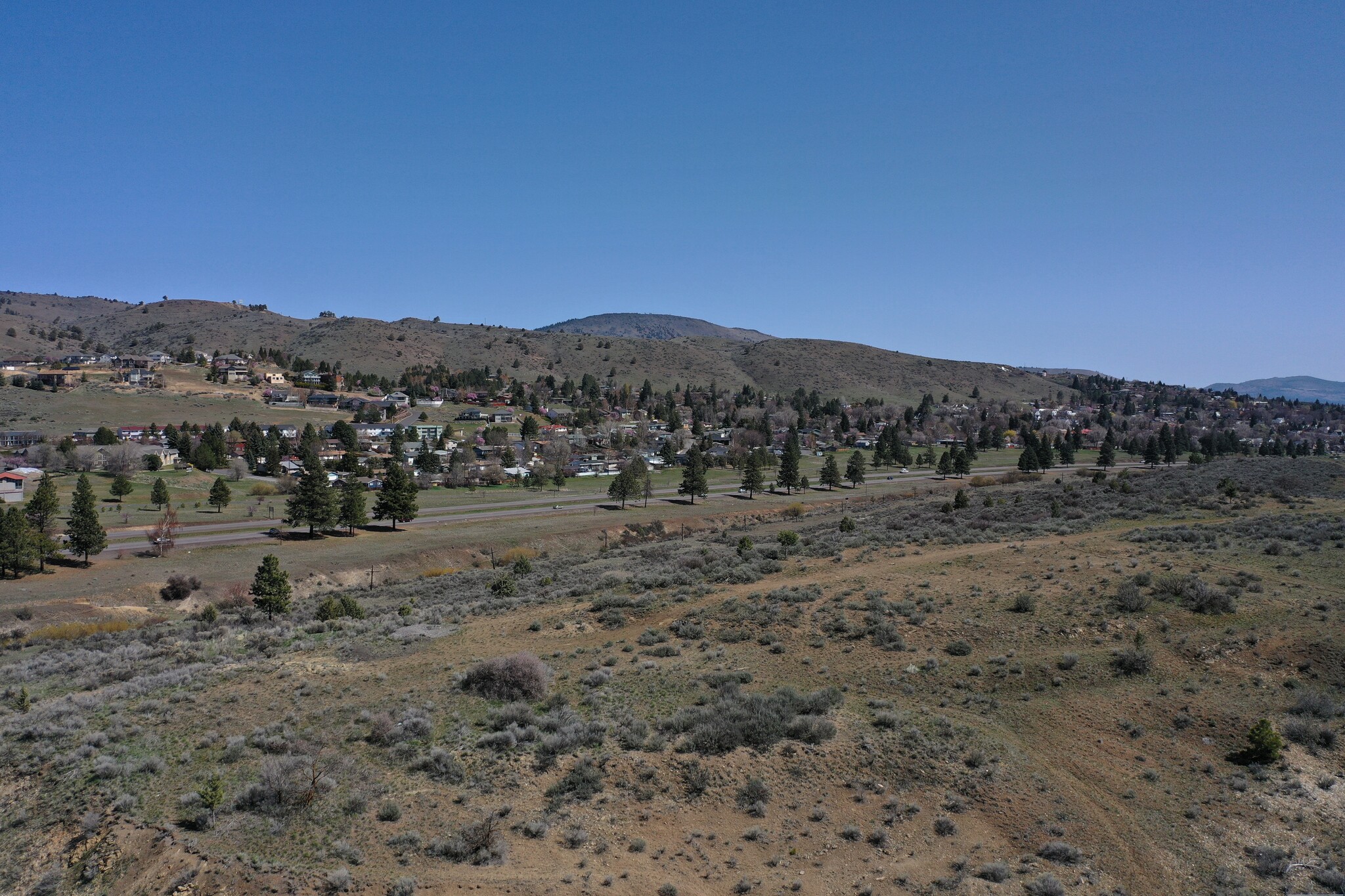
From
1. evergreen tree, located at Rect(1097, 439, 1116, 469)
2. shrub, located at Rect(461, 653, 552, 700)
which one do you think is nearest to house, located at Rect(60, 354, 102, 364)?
shrub, located at Rect(461, 653, 552, 700)

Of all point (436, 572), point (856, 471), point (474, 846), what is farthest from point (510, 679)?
point (856, 471)

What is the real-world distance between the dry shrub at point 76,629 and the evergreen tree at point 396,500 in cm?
2883

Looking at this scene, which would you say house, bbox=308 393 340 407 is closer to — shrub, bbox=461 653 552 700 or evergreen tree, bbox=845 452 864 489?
evergreen tree, bbox=845 452 864 489

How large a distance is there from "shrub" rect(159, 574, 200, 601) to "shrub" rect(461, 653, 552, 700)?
3171 centimetres

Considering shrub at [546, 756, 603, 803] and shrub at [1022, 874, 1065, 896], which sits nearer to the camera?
shrub at [1022, 874, 1065, 896]

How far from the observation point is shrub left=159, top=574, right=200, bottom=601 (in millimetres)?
41250

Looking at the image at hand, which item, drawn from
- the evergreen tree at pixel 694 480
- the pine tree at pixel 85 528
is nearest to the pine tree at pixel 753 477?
the evergreen tree at pixel 694 480

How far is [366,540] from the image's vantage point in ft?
190

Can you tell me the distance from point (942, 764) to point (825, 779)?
2644 mm

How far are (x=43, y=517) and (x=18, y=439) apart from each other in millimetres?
68282

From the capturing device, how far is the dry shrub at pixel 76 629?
3027cm

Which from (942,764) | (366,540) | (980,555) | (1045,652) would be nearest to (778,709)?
(942,764)

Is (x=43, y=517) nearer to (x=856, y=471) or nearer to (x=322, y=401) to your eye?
(x=856, y=471)

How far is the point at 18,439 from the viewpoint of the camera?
97.4 metres
